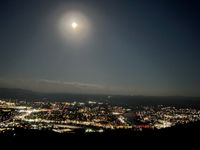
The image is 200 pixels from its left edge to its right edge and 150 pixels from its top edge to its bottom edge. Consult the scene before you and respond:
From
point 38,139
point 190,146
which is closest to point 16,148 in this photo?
point 38,139

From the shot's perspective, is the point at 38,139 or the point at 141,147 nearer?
the point at 141,147

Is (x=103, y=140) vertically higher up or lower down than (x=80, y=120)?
higher up

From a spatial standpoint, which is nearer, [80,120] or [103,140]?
[103,140]

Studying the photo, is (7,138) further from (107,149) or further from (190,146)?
(190,146)

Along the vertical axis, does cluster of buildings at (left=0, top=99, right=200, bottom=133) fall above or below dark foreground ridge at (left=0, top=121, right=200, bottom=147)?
below

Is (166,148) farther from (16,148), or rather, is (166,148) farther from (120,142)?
(16,148)

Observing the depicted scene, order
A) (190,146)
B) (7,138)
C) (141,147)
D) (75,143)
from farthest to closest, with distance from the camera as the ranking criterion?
1. (7,138)
2. (75,143)
3. (141,147)
4. (190,146)

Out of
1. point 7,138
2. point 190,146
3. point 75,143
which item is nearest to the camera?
point 190,146

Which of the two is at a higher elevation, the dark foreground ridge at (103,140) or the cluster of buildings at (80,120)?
the dark foreground ridge at (103,140)

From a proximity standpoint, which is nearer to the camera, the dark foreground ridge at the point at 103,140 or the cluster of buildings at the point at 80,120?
the dark foreground ridge at the point at 103,140

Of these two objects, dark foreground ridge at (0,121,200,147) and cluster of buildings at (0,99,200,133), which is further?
cluster of buildings at (0,99,200,133)
